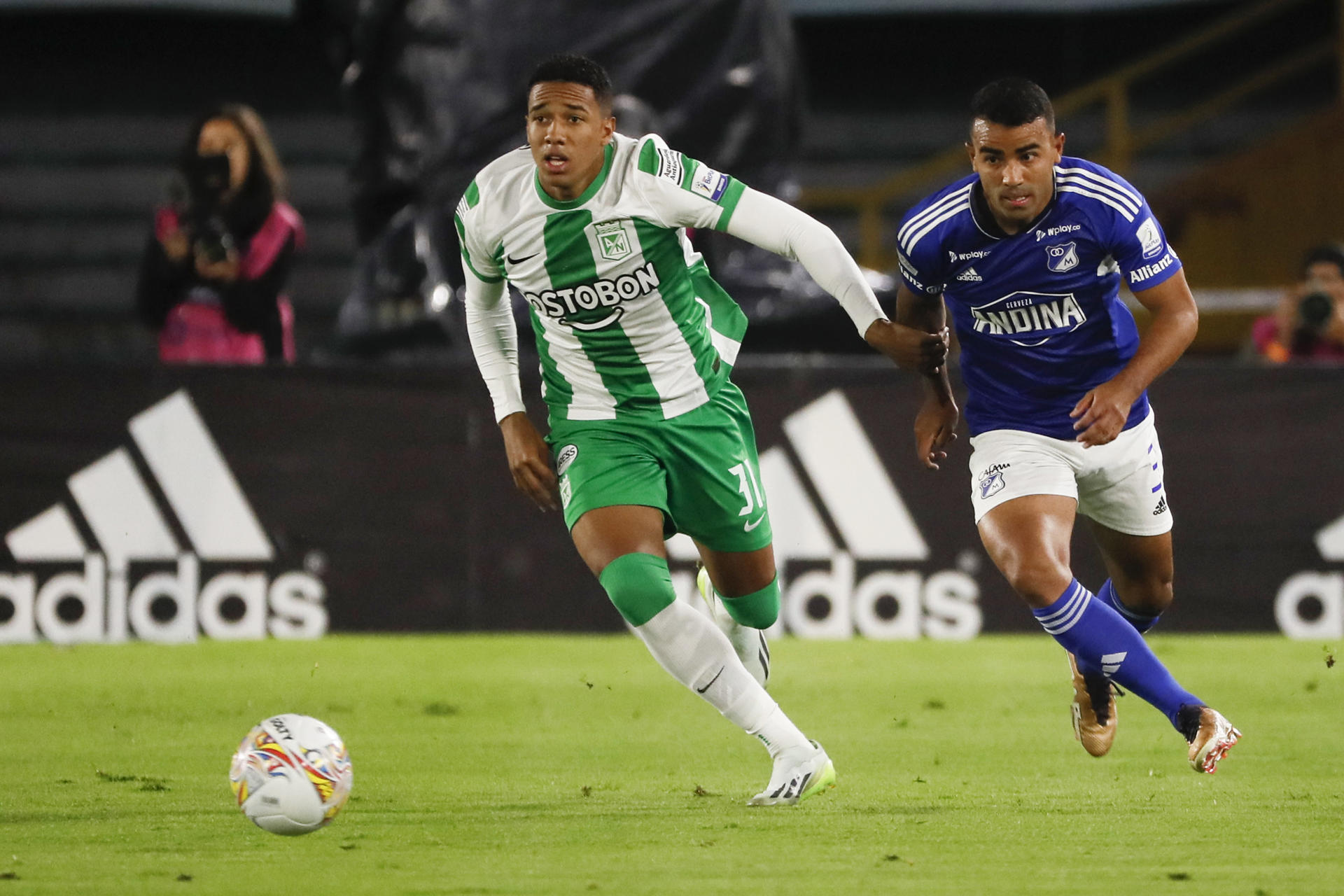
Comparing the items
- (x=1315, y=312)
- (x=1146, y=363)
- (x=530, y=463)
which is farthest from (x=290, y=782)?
(x=1315, y=312)

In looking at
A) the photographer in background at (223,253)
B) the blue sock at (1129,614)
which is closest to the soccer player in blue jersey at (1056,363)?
the blue sock at (1129,614)

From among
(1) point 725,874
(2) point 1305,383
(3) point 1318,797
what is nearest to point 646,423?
(1) point 725,874

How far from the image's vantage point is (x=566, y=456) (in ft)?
18.0

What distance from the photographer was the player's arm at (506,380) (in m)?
5.53

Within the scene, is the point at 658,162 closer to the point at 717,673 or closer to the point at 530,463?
the point at 530,463

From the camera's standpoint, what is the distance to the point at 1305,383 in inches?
357

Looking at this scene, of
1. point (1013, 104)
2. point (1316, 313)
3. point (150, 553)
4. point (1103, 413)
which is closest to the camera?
point (1103, 413)

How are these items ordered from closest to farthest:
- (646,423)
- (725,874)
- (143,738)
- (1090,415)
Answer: (725,874) < (1090,415) < (646,423) < (143,738)

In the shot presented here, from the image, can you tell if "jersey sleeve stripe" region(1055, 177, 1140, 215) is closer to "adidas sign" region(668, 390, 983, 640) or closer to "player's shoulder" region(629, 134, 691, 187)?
"player's shoulder" region(629, 134, 691, 187)

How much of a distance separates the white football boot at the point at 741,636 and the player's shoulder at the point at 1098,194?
163 centimetres

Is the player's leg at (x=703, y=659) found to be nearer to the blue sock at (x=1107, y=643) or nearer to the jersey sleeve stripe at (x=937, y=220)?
the blue sock at (x=1107, y=643)

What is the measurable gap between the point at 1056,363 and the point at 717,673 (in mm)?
1423

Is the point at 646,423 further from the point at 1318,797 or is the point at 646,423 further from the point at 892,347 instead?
the point at 1318,797

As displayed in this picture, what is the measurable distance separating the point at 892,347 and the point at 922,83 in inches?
482
